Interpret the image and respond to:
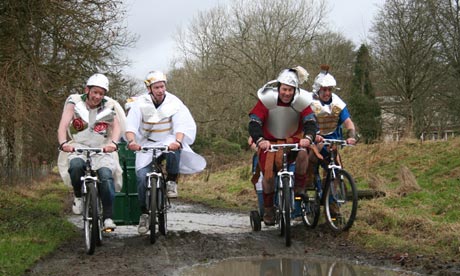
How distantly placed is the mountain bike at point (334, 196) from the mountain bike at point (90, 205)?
2959 mm

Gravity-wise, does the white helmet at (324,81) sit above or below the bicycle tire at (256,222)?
above

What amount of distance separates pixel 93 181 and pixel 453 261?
13.4ft

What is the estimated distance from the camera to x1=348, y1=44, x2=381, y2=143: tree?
40844 mm

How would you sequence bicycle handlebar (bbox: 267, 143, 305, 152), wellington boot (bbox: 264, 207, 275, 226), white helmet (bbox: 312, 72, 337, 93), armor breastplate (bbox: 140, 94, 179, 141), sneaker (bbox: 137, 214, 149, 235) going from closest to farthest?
1. bicycle handlebar (bbox: 267, 143, 305, 152)
2. sneaker (bbox: 137, 214, 149, 235)
3. armor breastplate (bbox: 140, 94, 179, 141)
4. wellington boot (bbox: 264, 207, 275, 226)
5. white helmet (bbox: 312, 72, 337, 93)

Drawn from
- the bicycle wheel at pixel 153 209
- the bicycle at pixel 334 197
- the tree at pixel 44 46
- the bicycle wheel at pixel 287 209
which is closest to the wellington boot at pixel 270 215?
the bicycle at pixel 334 197

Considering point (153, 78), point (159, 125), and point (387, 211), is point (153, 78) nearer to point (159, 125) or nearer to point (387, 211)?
point (159, 125)

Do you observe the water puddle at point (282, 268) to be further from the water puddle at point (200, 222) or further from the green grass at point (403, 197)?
the water puddle at point (200, 222)

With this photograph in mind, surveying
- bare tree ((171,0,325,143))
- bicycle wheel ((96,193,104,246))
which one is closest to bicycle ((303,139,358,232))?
bicycle wheel ((96,193,104,246))

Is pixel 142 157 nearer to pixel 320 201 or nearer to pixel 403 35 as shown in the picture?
pixel 320 201

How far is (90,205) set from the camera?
23.5 ft

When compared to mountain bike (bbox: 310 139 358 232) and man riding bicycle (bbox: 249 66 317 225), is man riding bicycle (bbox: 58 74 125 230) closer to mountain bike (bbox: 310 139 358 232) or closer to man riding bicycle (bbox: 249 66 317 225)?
man riding bicycle (bbox: 249 66 317 225)

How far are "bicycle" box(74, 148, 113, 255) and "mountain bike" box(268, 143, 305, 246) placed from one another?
218 centimetres

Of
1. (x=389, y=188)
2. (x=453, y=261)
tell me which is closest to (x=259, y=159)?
(x=453, y=261)

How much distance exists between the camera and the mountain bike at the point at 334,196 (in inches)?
321
